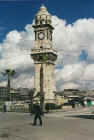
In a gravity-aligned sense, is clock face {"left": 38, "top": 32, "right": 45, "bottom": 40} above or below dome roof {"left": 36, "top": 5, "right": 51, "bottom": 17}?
below

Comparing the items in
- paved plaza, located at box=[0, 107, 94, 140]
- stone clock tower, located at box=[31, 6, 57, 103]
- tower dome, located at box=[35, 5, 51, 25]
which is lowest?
paved plaza, located at box=[0, 107, 94, 140]

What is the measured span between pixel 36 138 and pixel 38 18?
55308 millimetres

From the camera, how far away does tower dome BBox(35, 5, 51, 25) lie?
204 ft

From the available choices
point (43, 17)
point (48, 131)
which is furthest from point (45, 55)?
point (48, 131)

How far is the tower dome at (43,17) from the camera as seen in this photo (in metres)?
62.2

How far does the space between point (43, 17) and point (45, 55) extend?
11.7 metres

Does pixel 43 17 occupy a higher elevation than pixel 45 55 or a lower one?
higher

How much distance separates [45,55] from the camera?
58688mm

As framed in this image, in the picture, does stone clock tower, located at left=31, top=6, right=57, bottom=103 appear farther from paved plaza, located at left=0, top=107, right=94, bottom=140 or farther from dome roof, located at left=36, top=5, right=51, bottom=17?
paved plaza, located at left=0, top=107, right=94, bottom=140

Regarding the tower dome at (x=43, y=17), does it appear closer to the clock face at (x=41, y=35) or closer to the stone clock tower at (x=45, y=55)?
the stone clock tower at (x=45, y=55)

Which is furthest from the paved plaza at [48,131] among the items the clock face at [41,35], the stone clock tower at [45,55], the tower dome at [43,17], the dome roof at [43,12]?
the dome roof at [43,12]

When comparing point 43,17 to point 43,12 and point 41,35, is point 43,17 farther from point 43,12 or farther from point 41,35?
point 41,35

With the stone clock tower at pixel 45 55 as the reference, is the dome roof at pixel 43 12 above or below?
above

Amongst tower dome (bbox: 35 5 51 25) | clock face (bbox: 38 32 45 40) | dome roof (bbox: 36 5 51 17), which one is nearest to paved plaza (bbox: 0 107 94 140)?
clock face (bbox: 38 32 45 40)
